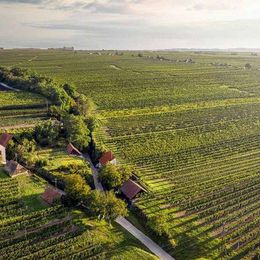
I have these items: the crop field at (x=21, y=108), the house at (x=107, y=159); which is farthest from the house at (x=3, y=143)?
the house at (x=107, y=159)

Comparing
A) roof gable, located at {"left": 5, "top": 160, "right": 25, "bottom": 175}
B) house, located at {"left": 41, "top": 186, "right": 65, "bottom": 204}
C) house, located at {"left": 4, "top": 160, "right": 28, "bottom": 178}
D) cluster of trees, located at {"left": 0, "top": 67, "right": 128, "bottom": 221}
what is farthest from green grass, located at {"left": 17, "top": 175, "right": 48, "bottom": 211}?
cluster of trees, located at {"left": 0, "top": 67, "right": 128, "bottom": 221}

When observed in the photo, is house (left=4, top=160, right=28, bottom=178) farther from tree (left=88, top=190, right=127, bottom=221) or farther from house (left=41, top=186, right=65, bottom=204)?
tree (left=88, top=190, right=127, bottom=221)

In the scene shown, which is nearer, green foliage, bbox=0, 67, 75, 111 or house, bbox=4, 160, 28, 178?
house, bbox=4, 160, 28, 178

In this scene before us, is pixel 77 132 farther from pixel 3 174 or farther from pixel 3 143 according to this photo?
pixel 3 174

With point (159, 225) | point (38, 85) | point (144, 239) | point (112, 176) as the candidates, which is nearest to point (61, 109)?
point (38, 85)

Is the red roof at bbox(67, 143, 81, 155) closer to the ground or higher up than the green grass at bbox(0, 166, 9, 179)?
higher up

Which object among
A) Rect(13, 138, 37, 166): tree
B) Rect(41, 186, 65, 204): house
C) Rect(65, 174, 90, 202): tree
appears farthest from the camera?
Rect(13, 138, 37, 166): tree

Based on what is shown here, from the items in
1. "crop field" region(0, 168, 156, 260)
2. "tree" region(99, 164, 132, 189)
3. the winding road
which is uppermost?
"tree" region(99, 164, 132, 189)
